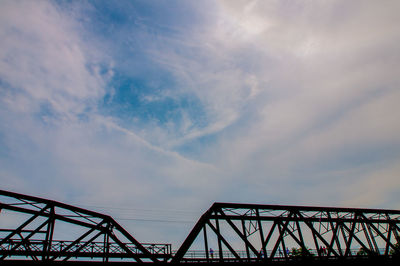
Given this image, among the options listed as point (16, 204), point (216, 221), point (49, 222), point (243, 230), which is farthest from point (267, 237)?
point (16, 204)

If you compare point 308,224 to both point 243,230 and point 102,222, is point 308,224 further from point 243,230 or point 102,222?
point 102,222

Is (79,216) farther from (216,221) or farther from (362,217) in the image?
(362,217)

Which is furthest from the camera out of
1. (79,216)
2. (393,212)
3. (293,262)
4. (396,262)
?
(393,212)

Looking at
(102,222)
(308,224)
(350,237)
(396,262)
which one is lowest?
(396,262)

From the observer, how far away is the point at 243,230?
21.2m

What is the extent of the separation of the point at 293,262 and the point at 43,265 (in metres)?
17.9

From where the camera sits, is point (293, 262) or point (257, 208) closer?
point (293, 262)

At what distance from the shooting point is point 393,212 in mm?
29500

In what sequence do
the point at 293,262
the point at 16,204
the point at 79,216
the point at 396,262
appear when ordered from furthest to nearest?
the point at 396,262, the point at 293,262, the point at 79,216, the point at 16,204

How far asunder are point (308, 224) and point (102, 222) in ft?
60.5

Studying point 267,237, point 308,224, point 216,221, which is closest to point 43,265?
point 216,221

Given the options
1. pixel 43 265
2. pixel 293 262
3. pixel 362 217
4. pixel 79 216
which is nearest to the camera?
pixel 43 265

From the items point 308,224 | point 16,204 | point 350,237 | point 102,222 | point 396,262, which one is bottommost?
point 396,262

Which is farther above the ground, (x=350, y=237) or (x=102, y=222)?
(x=102, y=222)
